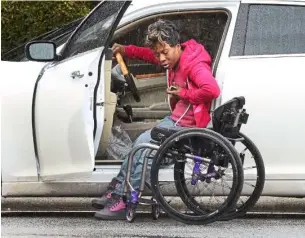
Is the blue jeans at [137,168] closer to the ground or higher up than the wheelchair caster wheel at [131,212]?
higher up

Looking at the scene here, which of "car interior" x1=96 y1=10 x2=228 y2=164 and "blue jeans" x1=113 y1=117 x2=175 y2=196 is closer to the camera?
"blue jeans" x1=113 y1=117 x2=175 y2=196

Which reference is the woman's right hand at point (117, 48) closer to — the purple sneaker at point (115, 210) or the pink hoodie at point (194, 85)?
the pink hoodie at point (194, 85)

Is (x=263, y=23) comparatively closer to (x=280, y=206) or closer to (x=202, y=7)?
(x=202, y=7)

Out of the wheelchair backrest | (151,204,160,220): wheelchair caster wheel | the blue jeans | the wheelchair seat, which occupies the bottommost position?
(151,204,160,220): wheelchair caster wheel

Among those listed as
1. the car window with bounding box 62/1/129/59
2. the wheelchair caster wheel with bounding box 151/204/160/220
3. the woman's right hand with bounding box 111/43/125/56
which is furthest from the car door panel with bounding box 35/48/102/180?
the woman's right hand with bounding box 111/43/125/56

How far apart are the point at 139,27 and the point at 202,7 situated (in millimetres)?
540

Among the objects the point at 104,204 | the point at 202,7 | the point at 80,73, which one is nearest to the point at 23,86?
the point at 80,73

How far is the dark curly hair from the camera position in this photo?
5922 mm

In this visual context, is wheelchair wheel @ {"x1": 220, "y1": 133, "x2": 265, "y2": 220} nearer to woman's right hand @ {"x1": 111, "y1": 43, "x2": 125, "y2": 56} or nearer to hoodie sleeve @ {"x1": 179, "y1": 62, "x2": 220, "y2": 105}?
hoodie sleeve @ {"x1": 179, "y1": 62, "x2": 220, "y2": 105}

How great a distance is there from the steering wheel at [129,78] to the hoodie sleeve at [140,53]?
8 cm

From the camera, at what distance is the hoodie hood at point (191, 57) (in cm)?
594

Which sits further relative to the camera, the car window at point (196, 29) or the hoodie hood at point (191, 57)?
the car window at point (196, 29)

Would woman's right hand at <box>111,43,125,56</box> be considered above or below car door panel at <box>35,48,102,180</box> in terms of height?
above

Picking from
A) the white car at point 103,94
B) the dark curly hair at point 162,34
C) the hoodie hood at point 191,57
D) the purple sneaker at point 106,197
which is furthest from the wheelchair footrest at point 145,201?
the dark curly hair at point 162,34
